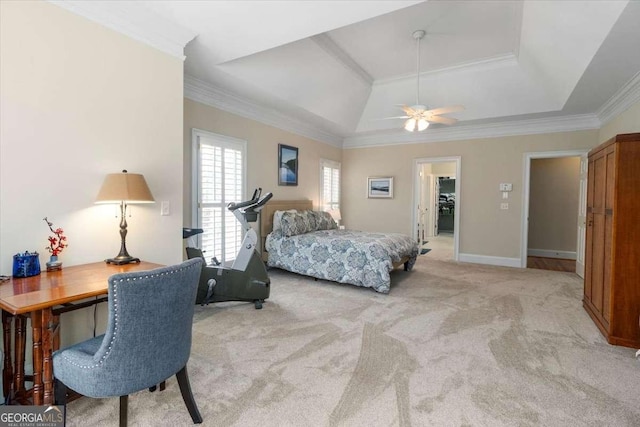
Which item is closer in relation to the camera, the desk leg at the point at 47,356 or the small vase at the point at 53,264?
the desk leg at the point at 47,356

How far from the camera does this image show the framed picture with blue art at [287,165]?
5707 mm

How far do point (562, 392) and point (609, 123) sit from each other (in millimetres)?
4880

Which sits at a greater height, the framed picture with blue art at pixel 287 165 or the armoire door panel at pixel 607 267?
the framed picture with blue art at pixel 287 165

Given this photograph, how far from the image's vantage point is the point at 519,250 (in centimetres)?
597

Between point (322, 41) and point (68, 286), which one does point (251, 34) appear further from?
point (68, 286)

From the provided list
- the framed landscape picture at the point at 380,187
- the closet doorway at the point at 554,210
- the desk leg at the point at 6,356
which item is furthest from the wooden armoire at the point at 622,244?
the desk leg at the point at 6,356

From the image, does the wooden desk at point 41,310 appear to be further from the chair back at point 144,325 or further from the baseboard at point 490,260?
the baseboard at point 490,260

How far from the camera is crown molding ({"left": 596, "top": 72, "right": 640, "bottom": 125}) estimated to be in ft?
12.5

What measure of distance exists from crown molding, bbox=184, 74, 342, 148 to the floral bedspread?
199 centimetres

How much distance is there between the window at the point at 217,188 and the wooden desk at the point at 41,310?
6.75 feet

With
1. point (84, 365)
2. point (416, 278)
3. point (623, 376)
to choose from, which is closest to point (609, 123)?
point (416, 278)

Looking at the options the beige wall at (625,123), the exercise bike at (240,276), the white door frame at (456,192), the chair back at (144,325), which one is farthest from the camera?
the white door frame at (456,192)

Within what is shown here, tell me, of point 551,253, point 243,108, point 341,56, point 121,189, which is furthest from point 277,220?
point 551,253

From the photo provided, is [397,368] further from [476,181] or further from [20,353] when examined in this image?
[476,181]
